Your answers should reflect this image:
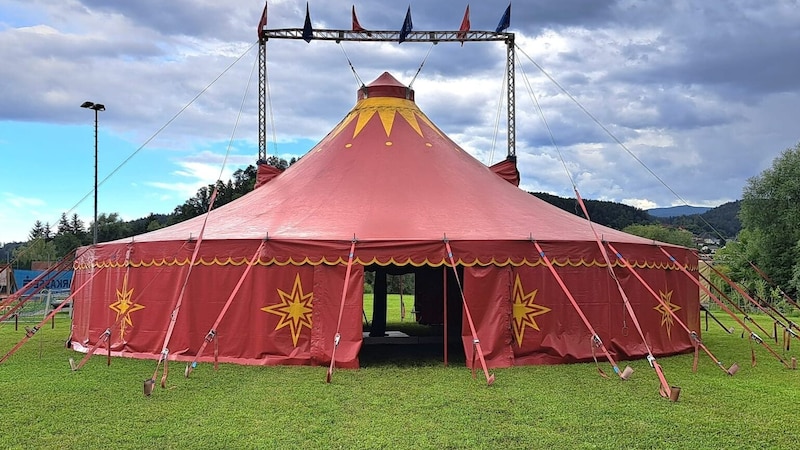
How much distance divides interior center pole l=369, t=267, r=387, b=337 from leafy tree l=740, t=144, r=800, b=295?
62.1 feet

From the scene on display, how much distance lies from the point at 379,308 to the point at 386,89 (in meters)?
3.42

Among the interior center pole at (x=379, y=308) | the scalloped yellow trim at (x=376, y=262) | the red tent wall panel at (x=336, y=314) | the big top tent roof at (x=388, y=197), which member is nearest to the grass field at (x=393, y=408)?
the red tent wall panel at (x=336, y=314)

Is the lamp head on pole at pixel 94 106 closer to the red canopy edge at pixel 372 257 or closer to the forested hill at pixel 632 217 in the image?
the red canopy edge at pixel 372 257

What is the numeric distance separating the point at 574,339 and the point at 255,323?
3.65 m

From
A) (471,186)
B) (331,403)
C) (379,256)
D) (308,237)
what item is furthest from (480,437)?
(471,186)

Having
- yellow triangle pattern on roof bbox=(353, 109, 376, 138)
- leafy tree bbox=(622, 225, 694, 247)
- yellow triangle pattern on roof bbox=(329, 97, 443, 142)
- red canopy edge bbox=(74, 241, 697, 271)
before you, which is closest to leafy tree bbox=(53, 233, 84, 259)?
leafy tree bbox=(622, 225, 694, 247)

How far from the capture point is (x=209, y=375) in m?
6.94

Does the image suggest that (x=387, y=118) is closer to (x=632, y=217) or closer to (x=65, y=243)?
(x=65, y=243)

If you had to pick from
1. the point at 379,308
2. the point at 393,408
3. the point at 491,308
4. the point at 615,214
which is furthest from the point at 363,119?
the point at 615,214

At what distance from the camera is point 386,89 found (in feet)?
34.8

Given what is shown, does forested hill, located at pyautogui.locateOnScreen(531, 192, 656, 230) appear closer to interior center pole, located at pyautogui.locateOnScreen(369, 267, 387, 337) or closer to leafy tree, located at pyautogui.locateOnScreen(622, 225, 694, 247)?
leafy tree, located at pyautogui.locateOnScreen(622, 225, 694, 247)

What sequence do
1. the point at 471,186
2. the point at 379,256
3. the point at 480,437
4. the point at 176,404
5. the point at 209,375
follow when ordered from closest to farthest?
the point at 480,437
the point at 176,404
the point at 209,375
the point at 379,256
the point at 471,186

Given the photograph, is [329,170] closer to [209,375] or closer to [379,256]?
[379,256]

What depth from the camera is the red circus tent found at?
7.55 meters
